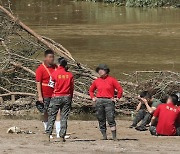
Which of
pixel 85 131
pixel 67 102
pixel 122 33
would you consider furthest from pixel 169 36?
pixel 67 102

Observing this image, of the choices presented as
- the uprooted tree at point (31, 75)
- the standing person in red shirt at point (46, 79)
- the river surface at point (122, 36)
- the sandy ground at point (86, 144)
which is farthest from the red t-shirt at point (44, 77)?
the river surface at point (122, 36)

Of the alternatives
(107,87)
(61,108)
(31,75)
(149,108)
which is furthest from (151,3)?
(61,108)

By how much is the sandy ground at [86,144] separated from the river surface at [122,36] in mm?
9107

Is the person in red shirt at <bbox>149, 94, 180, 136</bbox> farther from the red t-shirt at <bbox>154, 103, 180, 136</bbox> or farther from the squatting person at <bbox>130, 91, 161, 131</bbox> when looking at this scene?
the squatting person at <bbox>130, 91, 161, 131</bbox>

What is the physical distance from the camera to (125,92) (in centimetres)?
1606

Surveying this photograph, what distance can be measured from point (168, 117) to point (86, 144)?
227 centimetres

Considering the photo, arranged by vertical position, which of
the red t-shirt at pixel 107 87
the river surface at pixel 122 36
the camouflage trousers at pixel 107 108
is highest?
the red t-shirt at pixel 107 87

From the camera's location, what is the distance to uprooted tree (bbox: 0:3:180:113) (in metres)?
15.8

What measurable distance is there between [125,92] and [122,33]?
21.3 metres

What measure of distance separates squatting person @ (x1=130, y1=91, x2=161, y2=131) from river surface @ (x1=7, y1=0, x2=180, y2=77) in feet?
25.0

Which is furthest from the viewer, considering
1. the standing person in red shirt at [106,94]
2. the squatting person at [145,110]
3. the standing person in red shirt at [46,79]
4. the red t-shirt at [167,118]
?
the squatting person at [145,110]

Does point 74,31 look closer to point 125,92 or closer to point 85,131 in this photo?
point 125,92

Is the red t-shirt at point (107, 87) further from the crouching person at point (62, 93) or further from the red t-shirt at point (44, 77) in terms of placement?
the red t-shirt at point (44, 77)

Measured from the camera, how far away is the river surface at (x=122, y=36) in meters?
25.7
